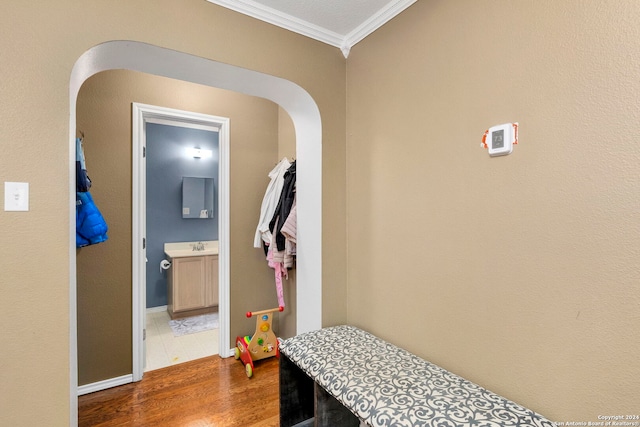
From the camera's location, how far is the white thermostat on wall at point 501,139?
1198 mm

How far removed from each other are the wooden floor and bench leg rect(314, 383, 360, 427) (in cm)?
65

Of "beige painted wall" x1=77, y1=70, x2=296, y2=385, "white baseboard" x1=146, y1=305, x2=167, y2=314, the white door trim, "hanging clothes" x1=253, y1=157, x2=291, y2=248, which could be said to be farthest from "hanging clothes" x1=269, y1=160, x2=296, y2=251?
"white baseboard" x1=146, y1=305, x2=167, y2=314

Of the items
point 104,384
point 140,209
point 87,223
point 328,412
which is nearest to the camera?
point 328,412

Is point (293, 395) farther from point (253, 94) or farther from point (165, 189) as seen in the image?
point (165, 189)

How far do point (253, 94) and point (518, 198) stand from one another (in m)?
1.64

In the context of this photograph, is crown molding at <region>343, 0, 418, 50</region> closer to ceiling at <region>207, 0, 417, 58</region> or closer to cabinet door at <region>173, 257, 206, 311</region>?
ceiling at <region>207, 0, 417, 58</region>

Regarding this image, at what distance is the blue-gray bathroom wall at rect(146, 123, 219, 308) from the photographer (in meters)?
4.05

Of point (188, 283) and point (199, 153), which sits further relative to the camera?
point (199, 153)

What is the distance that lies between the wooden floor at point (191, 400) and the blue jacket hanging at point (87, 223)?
1.14 meters

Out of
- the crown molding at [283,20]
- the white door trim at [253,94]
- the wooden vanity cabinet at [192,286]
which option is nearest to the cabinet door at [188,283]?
the wooden vanity cabinet at [192,286]

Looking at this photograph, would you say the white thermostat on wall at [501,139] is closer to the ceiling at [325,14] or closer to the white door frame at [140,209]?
the ceiling at [325,14]

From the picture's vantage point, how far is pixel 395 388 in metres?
1.23

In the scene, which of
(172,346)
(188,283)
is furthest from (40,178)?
(188,283)

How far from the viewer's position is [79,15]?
4.31ft
